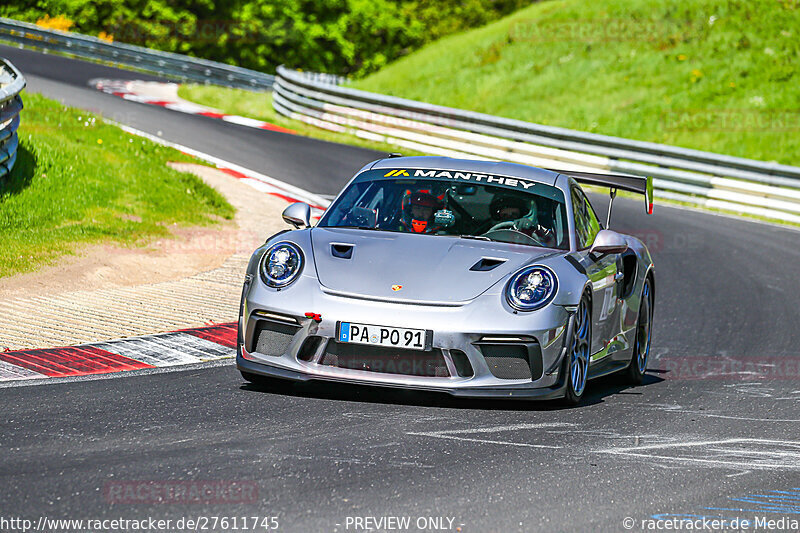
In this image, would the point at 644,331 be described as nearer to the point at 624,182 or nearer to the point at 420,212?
the point at 624,182

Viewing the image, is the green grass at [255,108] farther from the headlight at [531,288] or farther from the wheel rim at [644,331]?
the headlight at [531,288]

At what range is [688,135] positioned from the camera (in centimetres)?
2828

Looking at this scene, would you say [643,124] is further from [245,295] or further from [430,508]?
[430,508]

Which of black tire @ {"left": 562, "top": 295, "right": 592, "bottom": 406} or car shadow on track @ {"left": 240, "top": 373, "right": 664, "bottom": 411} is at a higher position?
black tire @ {"left": 562, "top": 295, "right": 592, "bottom": 406}

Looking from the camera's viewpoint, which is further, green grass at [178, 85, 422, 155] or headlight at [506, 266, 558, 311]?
green grass at [178, 85, 422, 155]

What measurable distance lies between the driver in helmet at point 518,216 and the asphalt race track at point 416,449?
104 centimetres

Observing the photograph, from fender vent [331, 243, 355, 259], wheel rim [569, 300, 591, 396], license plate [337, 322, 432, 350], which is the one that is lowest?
wheel rim [569, 300, 591, 396]

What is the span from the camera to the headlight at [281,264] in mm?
6578

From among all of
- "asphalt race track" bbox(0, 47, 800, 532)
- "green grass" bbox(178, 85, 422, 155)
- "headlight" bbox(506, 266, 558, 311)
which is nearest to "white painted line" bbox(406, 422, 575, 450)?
"asphalt race track" bbox(0, 47, 800, 532)

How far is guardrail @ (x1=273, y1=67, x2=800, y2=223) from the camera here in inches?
829

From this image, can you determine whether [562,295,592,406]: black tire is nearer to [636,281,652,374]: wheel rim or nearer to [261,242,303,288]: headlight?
[636,281,652,374]: wheel rim

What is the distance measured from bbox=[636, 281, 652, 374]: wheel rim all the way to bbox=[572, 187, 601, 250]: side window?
0.62m
